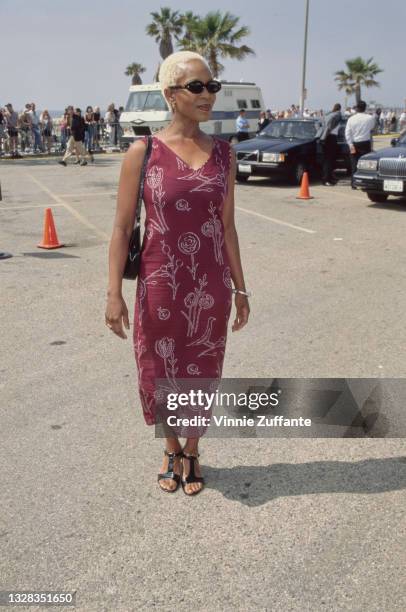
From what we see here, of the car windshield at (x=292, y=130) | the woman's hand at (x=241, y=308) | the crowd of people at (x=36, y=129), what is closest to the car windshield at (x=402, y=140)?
the car windshield at (x=292, y=130)

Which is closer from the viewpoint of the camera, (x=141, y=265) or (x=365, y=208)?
(x=141, y=265)

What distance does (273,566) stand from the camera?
244 centimetres

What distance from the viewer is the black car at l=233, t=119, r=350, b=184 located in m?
13.5

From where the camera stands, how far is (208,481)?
3.05m

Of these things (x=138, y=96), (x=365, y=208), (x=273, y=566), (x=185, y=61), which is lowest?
(x=273, y=566)

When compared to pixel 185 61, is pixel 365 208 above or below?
below

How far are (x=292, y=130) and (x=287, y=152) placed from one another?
1.36 m

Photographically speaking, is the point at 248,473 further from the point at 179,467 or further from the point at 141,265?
the point at 141,265

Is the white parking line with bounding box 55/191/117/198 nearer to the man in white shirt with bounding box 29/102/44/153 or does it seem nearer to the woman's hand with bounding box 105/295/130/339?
the woman's hand with bounding box 105/295/130/339

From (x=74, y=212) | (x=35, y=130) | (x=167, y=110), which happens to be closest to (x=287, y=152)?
(x=74, y=212)

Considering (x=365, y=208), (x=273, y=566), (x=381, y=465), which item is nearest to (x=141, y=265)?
(x=273, y=566)

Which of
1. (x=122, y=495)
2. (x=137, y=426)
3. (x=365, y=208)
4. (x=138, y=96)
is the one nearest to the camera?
(x=122, y=495)

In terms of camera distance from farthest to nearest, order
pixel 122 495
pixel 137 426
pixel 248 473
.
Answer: pixel 137 426
pixel 248 473
pixel 122 495

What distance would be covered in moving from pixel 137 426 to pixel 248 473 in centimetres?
78
